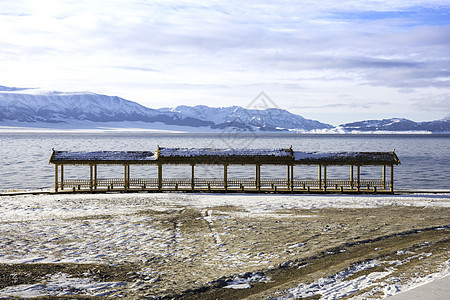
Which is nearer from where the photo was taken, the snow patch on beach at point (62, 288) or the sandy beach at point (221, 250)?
the snow patch on beach at point (62, 288)

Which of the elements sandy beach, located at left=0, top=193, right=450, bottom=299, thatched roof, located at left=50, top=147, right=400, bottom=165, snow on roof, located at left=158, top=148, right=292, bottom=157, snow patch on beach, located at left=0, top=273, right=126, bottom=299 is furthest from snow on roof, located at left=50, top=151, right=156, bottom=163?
snow patch on beach, located at left=0, top=273, right=126, bottom=299

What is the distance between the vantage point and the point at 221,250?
15.5 m

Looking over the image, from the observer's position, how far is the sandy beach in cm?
1155

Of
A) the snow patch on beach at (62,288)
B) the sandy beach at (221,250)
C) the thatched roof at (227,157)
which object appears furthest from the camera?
the thatched roof at (227,157)

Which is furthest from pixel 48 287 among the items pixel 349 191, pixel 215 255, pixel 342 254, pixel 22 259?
pixel 349 191

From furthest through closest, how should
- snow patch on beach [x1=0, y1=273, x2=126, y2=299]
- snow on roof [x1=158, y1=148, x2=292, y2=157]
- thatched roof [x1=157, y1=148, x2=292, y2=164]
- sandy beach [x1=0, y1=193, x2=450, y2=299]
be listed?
snow on roof [x1=158, y1=148, x2=292, y2=157] < thatched roof [x1=157, y1=148, x2=292, y2=164] < sandy beach [x1=0, y1=193, x2=450, y2=299] < snow patch on beach [x1=0, y1=273, x2=126, y2=299]

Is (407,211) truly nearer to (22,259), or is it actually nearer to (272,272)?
(272,272)

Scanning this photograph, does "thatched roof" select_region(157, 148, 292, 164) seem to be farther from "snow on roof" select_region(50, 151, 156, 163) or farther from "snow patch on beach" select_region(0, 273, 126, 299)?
"snow patch on beach" select_region(0, 273, 126, 299)

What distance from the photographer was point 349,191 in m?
34.3

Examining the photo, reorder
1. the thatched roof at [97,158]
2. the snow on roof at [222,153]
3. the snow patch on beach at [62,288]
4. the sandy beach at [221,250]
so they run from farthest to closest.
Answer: the snow on roof at [222,153], the thatched roof at [97,158], the sandy beach at [221,250], the snow patch on beach at [62,288]

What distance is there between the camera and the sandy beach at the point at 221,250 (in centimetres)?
1155

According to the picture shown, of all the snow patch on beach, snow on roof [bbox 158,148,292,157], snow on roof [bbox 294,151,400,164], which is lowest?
the snow patch on beach

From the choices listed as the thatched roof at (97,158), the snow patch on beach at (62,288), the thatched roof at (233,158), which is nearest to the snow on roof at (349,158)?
the thatched roof at (233,158)

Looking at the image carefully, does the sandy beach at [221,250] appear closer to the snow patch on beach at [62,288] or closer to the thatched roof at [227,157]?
the snow patch on beach at [62,288]
